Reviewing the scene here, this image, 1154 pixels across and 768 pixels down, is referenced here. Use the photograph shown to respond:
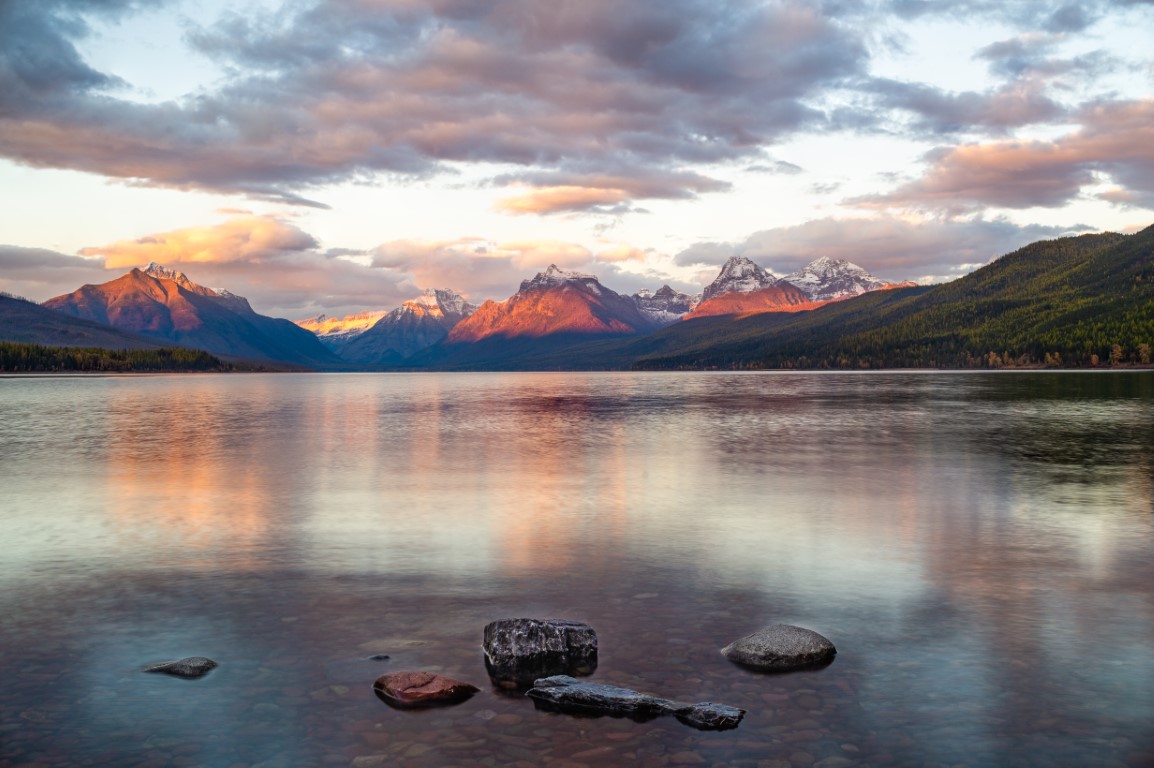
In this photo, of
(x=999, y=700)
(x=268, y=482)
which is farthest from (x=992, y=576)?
(x=268, y=482)

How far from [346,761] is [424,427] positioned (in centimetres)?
8035

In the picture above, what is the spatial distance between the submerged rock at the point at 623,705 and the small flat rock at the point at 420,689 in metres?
1.39

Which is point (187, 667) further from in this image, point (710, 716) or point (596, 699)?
point (710, 716)

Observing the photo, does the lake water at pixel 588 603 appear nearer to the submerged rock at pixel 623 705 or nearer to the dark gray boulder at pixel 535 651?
the submerged rock at pixel 623 705

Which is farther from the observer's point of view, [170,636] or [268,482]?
[268,482]

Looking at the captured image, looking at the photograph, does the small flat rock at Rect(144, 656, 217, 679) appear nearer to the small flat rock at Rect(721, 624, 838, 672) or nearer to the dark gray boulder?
the dark gray boulder

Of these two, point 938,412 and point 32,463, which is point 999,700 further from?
point 938,412

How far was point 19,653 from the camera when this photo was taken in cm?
1761

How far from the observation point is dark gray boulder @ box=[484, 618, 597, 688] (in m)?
16.3

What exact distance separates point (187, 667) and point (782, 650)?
11895mm

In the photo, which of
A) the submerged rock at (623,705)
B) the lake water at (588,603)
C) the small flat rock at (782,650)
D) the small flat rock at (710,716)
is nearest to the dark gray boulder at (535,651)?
the lake water at (588,603)

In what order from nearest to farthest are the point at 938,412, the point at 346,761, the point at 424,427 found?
the point at 346,761, the point at 424,427, the point at 938,412

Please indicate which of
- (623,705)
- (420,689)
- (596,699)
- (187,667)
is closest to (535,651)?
(596,699)

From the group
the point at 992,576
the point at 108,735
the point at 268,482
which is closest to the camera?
the point at 108,735
